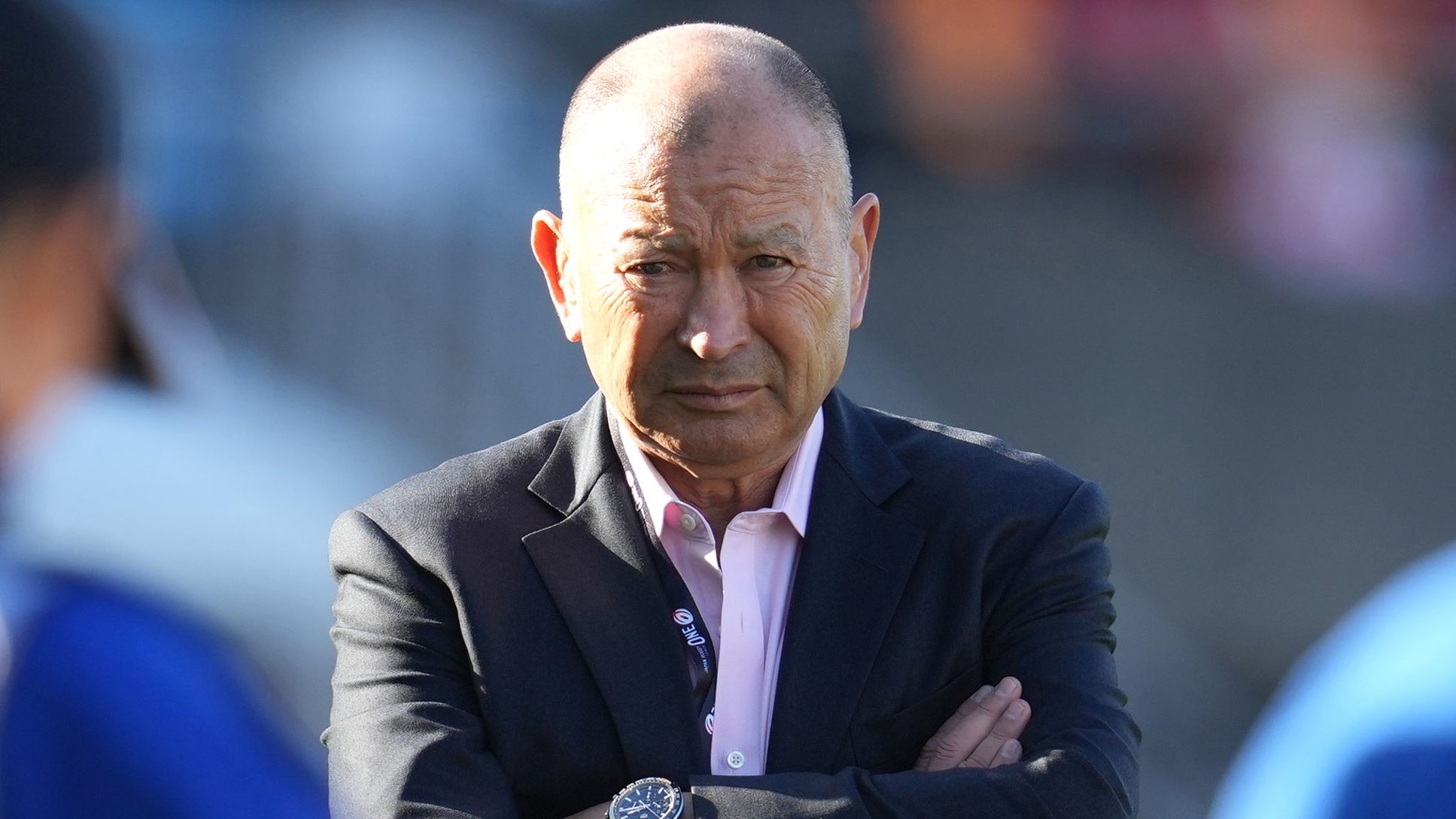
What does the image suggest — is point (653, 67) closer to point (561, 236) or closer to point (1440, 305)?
point (561, 236)

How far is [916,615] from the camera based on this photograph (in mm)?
2502

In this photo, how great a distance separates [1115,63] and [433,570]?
3885 mm

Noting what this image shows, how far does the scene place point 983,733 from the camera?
94.7 inches

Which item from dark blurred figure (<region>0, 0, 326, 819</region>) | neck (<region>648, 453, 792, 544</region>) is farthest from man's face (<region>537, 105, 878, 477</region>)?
dark blurred figure (<region>0, 0, 326, 819</region>)

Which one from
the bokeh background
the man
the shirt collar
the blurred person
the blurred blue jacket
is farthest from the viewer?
the bokeh background

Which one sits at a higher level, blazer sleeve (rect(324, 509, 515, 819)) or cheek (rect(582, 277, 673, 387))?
cheek (rect(582, 277, 673, 387))

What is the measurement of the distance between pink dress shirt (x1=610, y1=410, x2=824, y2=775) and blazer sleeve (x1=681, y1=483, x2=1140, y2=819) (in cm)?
16

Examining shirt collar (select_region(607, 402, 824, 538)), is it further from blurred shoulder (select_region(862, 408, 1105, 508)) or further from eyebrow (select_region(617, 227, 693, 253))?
eyebrow (select_region(617, 227, 693, 253))

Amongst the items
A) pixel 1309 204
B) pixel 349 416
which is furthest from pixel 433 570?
pixel 1309 204

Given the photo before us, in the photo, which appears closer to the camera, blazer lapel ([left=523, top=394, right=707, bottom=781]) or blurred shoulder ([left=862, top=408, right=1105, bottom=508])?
blazer lapel ([left=523, top=394, right=707, bottom=781])

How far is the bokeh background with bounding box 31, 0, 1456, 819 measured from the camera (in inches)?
216

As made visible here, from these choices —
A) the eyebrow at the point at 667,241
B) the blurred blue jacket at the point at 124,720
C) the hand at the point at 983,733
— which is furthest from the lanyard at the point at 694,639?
the blurred blue jacket at the point at 124,720

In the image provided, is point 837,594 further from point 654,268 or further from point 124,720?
point 124,720

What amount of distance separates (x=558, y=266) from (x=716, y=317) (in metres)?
0.41
